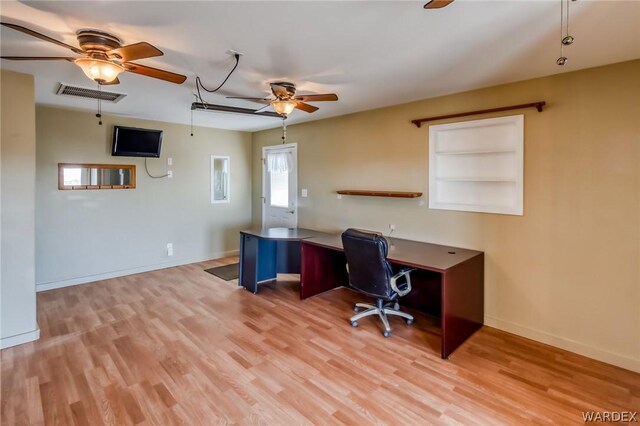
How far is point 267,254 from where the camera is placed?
4.57 meters

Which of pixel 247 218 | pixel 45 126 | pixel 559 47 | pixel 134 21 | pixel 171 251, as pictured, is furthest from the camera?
pixel 247 218

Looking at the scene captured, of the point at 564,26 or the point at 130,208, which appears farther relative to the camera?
the point at 130,208

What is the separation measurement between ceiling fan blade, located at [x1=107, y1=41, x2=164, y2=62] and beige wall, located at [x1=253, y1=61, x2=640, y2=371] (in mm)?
2804

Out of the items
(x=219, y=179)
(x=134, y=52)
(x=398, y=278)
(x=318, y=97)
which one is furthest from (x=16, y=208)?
(x=398, y=278)

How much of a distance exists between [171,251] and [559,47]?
216 inches

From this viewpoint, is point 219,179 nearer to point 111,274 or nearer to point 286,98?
point 111,274

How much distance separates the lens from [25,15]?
6.23 feet

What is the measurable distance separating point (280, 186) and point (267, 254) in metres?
1.59

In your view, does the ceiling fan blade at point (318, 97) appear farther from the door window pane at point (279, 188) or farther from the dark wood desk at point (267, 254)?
the door window pane at point (279, 188)

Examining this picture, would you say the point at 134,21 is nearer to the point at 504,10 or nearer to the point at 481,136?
the point at 504,10

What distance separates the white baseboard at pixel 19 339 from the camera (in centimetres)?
285

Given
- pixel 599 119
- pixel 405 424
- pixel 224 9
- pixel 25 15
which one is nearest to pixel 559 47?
pixel 599 119

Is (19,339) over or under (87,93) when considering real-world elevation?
under

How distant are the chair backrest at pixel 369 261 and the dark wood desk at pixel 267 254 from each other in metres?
1.03
